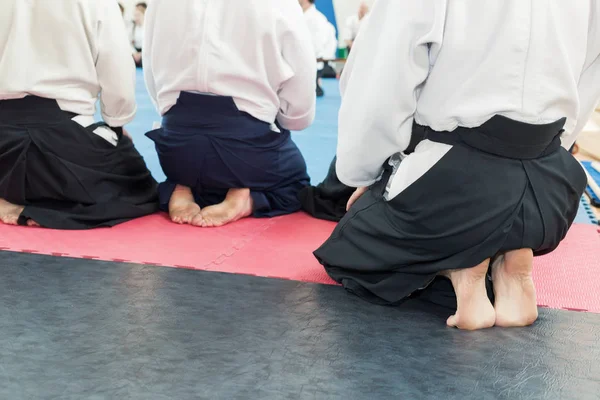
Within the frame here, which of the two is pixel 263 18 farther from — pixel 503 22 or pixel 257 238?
pixel 503 22

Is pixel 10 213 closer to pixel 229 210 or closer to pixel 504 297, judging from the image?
pixel 229 210

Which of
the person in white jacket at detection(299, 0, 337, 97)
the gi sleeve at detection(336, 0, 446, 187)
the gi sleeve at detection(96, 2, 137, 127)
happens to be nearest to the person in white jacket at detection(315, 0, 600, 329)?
the gi sleeve at detection(336, 0, 446, 187)

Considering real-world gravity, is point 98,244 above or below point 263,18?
below

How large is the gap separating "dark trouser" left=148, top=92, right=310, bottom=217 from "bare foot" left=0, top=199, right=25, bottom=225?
611 millimetres

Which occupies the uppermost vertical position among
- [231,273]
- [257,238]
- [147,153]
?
[231,273]

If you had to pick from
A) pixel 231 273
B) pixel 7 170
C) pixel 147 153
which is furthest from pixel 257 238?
pixel 147 153

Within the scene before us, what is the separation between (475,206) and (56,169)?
1.75 meters

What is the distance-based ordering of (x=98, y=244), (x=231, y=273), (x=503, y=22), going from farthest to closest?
(x=98, y=244)
(x=231, y=273)
(x=503, y=22)

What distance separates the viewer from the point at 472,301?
1.93 meters

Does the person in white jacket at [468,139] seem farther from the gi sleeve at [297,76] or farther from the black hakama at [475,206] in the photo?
the gi sleeve at [297,76]

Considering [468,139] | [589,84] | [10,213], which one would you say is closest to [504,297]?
[468,139]

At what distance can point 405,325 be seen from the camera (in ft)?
6.30

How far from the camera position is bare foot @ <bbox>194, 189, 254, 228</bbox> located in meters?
2.93

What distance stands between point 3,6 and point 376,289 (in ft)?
5.90
